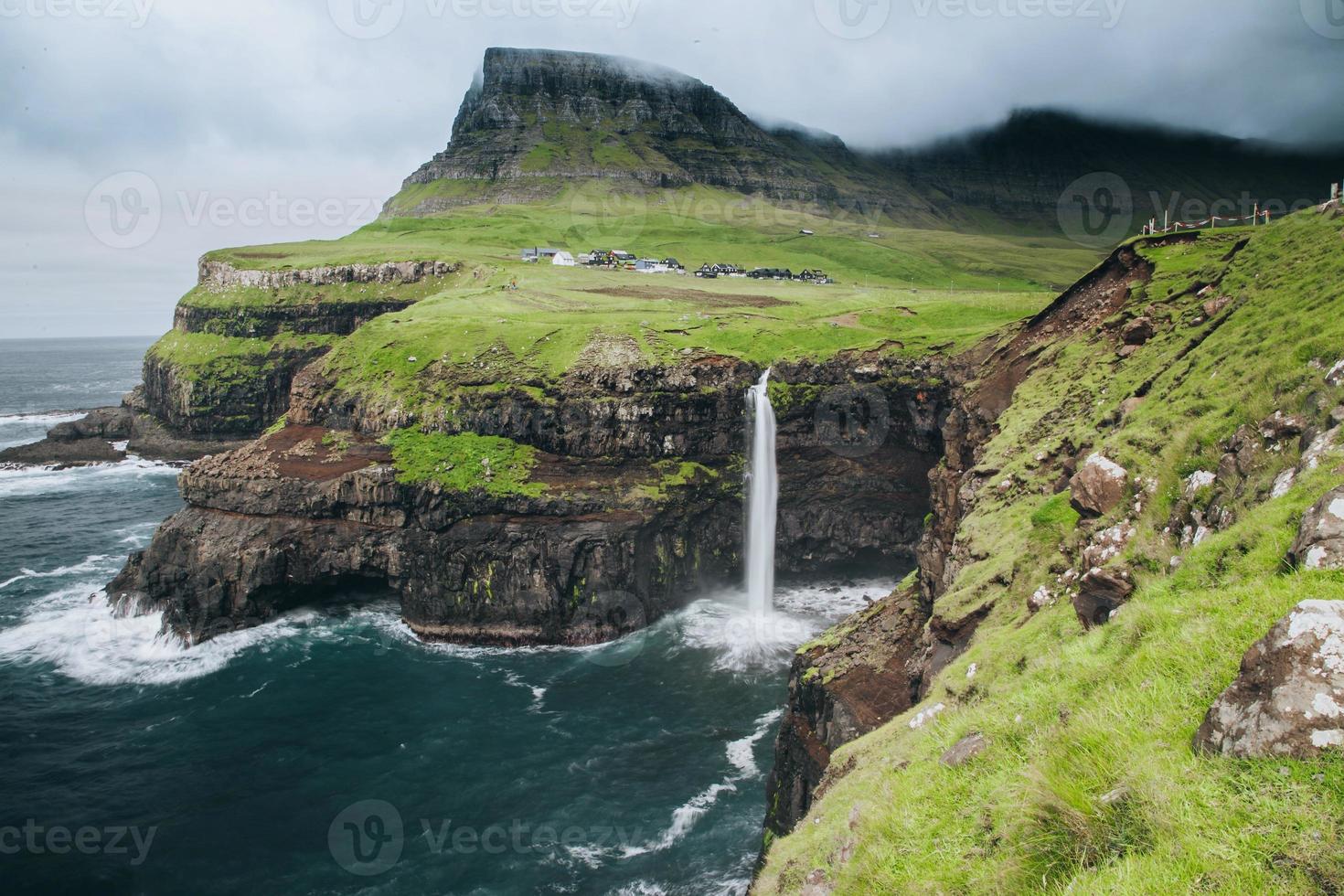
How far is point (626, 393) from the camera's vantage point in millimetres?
57125

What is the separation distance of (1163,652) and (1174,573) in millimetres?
2546

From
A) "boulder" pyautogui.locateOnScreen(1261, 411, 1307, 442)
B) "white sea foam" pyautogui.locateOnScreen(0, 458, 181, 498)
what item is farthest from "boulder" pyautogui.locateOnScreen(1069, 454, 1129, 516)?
"white sea foam" pyautogui.locateOnScreen(0, 458, 181, 498)

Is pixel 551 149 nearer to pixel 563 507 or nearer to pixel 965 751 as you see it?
pixel 563 507

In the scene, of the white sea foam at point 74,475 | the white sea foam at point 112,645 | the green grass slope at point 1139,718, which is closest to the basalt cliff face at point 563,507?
the white sea foam at point 112,645

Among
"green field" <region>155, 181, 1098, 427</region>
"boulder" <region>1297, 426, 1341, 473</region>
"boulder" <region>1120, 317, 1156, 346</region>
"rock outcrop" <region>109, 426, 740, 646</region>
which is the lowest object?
"rock outcrop" <region>109, 426, 740, 646</region>

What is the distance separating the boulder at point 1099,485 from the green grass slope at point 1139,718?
0.50m

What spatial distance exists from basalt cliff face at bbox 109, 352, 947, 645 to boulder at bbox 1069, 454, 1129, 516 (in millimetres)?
36653

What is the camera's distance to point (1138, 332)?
92.8ft

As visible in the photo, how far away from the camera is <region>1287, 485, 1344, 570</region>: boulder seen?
8.08 metres

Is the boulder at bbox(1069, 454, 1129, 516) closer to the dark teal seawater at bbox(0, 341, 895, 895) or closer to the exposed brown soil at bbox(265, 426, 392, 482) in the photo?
the dark teal seawater at bbox(0, 341, 895, 895)

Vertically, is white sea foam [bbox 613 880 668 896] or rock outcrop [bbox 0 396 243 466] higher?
rock outcrop [bbox 0 396 243 466]

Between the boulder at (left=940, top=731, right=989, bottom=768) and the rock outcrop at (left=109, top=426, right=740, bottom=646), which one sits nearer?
the boulder at (left=940, top=731, right=989, bottom=768)

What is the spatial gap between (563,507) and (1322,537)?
4643 cm

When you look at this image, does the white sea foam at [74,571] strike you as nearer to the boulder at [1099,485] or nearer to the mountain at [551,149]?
the boulder at [1099,485]
